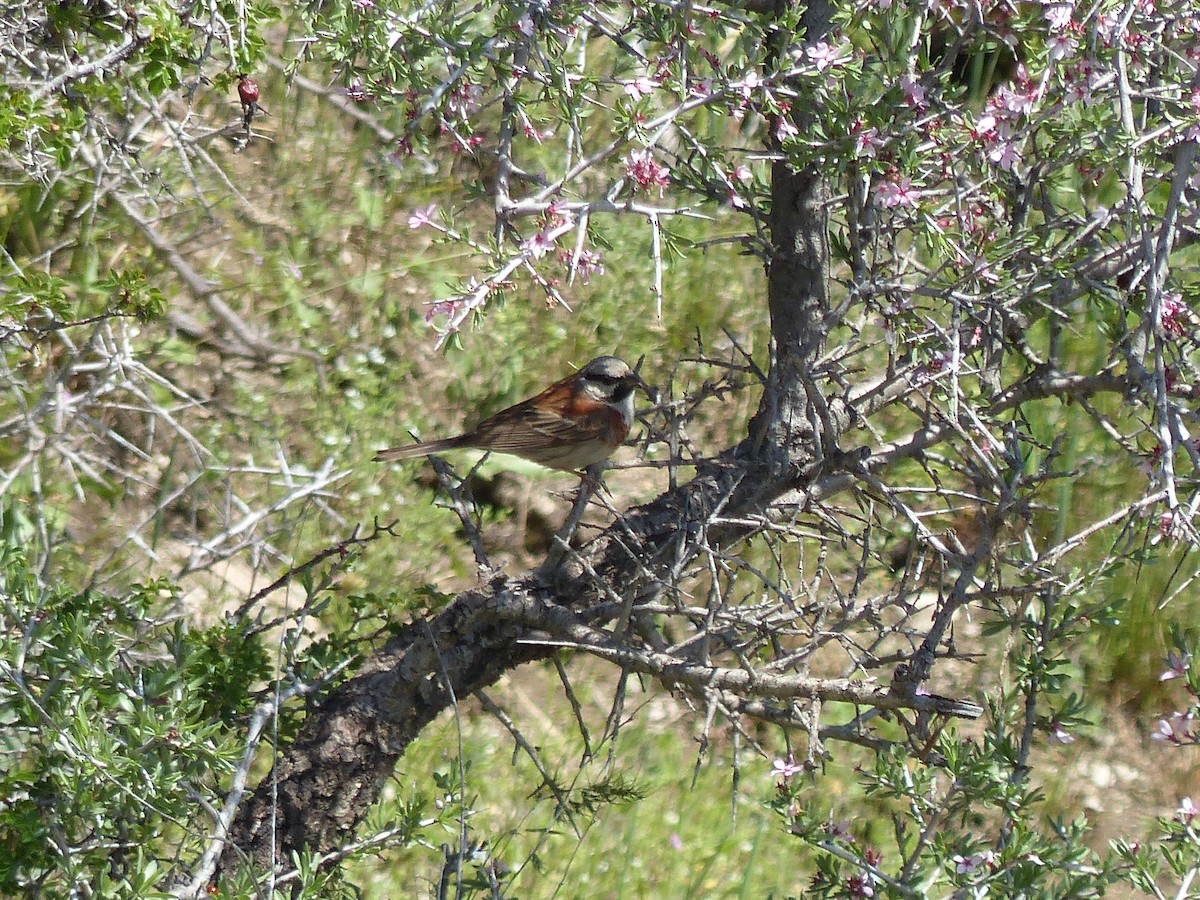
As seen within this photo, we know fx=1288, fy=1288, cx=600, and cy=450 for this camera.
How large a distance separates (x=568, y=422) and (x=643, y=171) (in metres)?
2.37

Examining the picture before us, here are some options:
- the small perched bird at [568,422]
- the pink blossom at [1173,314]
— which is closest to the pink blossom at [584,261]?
the pink blossom at [1173,314]

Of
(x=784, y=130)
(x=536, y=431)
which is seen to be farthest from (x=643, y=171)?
(x=536, y=431)

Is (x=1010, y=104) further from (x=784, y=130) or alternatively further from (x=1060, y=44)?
(x=784, y=130)

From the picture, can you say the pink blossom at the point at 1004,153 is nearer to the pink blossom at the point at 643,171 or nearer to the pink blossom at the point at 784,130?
the pink blossom at the point at 784,130

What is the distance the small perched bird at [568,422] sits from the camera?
4492 millimetres

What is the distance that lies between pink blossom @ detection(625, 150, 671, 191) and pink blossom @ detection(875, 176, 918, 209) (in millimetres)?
394

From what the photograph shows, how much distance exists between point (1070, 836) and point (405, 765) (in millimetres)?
2545

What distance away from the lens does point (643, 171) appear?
2.22 meters

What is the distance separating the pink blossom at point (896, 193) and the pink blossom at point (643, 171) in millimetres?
394

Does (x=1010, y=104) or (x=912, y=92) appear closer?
(x=1010, y=104)

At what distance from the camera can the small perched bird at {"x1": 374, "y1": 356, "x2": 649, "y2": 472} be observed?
14.7 feet

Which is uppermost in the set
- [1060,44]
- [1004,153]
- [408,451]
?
[1060,44]

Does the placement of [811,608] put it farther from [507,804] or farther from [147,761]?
[507,804]

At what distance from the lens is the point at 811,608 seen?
2.46 m
